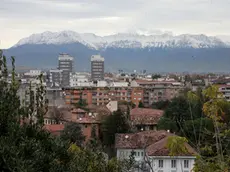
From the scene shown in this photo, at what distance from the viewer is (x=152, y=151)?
22234 millimetres

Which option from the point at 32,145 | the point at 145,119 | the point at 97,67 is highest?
the point at 32,145

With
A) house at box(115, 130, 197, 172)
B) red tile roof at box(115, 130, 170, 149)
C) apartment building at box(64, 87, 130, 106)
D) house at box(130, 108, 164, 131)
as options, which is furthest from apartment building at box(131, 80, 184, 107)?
house at box(115, 130, 197, 172)

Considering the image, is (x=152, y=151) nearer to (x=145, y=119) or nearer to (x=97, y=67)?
(x=145, y=119)

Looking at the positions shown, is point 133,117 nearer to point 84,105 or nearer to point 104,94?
point 84,105

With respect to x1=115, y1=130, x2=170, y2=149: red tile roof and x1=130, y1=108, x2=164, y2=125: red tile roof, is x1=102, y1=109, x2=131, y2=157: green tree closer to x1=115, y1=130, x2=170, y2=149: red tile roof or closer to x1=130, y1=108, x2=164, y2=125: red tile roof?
x1=130, y1=108, x2=164, y2=125: red tile roof

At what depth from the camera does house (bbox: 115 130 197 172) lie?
2148cm

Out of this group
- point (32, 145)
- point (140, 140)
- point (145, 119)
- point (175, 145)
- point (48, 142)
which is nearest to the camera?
point (175, 145)

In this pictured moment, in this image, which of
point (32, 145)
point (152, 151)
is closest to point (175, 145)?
point (32, 145)

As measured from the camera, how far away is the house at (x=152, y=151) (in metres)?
21.5

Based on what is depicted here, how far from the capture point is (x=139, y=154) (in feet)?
83.7

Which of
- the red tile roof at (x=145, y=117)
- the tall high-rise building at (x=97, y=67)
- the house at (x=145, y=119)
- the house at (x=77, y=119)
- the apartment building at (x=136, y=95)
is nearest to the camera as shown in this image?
the house at (x=77, y=119)

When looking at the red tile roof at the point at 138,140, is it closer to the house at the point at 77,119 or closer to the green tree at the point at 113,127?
the green tree at the point at 113,127

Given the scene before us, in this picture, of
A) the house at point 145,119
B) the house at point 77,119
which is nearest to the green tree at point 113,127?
the house at point 77,119

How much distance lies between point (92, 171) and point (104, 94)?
54274 millimetres
